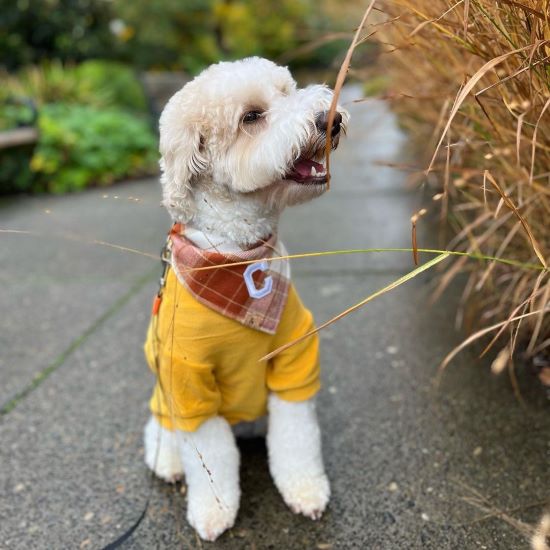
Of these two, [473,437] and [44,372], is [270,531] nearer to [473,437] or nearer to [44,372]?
[473,437]

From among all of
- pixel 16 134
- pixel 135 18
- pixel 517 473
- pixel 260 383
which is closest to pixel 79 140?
pixel 16 134

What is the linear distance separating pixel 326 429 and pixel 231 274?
3.18 feet

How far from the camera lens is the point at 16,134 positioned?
7207mm

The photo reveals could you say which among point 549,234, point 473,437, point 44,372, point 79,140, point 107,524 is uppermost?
point 549,234

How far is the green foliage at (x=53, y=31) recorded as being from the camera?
12062 mm

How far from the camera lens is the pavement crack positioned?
2.90 meters

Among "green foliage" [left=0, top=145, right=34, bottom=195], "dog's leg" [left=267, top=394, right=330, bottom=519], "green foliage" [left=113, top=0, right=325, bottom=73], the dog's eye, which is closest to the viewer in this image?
the dog's eye

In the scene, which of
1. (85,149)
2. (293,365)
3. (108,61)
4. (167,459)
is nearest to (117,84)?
(108,61)

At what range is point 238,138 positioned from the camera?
198cm

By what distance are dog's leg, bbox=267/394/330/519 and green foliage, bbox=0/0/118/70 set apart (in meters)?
12.2

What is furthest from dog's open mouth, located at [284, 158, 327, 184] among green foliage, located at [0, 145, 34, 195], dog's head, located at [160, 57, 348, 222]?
green foliage, located at [0, 145, 34, 195]

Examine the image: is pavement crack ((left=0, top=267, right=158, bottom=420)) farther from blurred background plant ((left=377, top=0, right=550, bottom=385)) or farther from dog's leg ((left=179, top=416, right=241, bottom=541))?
blurred background plant ((left=377, top=0, right=550, bottom=385))

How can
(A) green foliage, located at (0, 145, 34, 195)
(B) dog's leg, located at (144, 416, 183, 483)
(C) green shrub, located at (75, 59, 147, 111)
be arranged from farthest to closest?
(C) green shrub, located at (75, 59, 147, 111), (A) green foliage, located at (0, 145, 34, 195), (B) dog's leg, located at (144, 416, 183, 483)

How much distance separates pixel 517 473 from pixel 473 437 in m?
0.25
